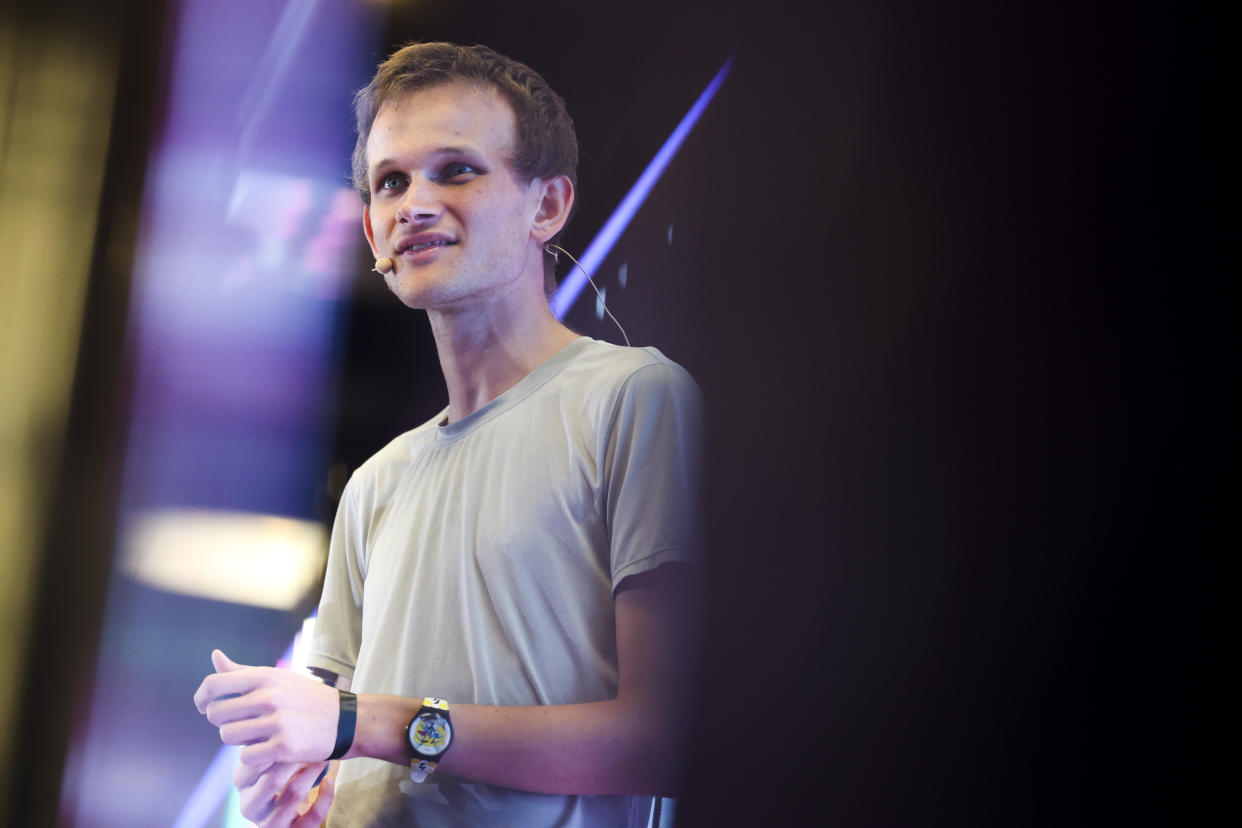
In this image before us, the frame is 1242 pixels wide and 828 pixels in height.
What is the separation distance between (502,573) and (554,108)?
756 millimetres

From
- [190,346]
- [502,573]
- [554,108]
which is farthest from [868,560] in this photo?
[190,346]

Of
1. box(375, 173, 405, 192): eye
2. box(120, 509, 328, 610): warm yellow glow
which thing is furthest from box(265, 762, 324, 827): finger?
box(375, 173, 405, 192): eye

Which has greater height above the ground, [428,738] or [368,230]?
[368,230]

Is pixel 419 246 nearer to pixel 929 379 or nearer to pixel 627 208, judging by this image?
pixel 627 208

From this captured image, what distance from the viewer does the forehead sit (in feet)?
5.41

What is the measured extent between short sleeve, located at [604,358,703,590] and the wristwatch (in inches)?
11.8

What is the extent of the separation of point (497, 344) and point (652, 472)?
12.7 inches

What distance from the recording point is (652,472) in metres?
1.55

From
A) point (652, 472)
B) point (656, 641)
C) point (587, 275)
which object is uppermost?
point (587, 275)

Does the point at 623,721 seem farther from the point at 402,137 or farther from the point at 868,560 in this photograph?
the point at 402,137

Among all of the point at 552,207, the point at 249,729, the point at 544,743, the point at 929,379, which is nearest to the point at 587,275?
the point at 552,207

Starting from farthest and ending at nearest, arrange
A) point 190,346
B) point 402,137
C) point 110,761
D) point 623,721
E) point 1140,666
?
point 190,346, point 110,761, point 402,137, point 1140,666, point 623,721

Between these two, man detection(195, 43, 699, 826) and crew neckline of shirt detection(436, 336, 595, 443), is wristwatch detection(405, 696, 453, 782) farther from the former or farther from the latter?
crew neckline of shirt detection(436, 336, 595, 443)

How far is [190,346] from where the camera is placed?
1922 millimetres
